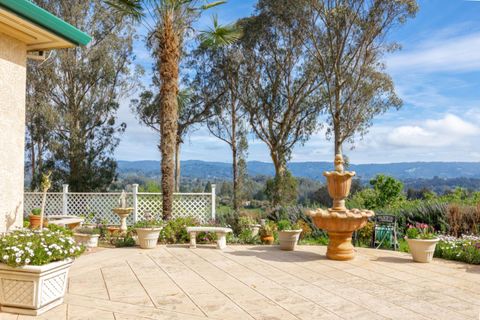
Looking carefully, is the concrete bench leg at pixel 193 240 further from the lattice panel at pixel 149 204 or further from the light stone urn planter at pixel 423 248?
the lattice panel at pixel 149 204

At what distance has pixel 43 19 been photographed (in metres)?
4.49

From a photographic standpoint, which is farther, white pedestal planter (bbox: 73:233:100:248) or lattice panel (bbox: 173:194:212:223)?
lattice panel (bbox: 173:194:212:223)

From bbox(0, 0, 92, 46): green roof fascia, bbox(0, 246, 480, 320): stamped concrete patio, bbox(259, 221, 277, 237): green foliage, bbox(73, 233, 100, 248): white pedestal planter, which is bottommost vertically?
bbox(0, 246, 480, 320): stamped concrete patio

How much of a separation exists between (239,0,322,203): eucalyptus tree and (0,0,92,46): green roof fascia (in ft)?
50.8

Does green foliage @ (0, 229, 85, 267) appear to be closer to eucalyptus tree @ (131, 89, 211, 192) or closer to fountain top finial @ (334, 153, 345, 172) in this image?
fountain top finial @ (334, 153, 345, 172)

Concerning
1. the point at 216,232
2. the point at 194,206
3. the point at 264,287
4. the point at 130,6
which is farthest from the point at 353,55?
the point at 264,287

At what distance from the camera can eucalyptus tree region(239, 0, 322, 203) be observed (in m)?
20.0

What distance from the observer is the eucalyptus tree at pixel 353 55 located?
17.0 metres

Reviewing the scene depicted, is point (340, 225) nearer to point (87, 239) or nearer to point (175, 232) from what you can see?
point (175, 232)

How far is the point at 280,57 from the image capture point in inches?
810

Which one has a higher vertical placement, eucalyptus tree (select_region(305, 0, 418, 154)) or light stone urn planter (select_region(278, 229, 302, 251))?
eucalyptus tree (select_region(305, 0, 418, 154))

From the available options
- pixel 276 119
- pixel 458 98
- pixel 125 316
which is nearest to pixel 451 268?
pixel 125 316

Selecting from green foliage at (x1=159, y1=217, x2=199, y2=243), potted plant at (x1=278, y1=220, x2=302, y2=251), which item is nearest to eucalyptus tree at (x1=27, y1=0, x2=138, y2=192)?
green foliage at (x1=159, y1=217, x2=199, y2=243)

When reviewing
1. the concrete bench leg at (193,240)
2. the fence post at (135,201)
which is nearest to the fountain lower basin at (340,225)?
the concrete bench leg at (193,240)
